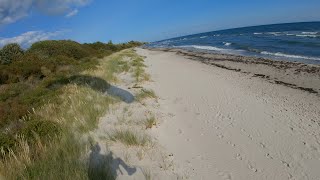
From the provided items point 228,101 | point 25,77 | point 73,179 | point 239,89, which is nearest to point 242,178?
point 73,179

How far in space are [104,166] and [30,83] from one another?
15.1 m

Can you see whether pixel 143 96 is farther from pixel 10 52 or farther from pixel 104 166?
pixel 10 52

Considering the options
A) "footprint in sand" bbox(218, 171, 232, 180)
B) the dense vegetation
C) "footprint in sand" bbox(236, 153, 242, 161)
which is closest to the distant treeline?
the dense vegetation

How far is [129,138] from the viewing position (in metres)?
6.45

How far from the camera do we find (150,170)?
5312 millimetres

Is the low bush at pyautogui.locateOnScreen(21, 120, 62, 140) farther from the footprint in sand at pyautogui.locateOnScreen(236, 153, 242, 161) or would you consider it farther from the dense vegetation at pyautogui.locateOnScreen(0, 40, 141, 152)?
the footprint in sand at pyautogui.locateOnScreen(236, 153, 242, 161)

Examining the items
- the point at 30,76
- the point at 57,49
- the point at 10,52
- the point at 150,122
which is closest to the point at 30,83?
the point at 30,76

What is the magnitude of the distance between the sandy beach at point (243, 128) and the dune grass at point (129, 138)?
518 millimetres

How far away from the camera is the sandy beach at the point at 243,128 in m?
5.53

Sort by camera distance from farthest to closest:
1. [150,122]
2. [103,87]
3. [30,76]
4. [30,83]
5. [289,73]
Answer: [30,76], [30,83], [289,73], [103,87], [150,122]

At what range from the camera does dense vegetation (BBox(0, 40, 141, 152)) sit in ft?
23.2

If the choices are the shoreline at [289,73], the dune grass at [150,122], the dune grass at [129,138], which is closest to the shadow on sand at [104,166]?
the dune grass at [129,138]

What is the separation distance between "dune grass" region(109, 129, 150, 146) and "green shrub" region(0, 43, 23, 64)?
2527cm

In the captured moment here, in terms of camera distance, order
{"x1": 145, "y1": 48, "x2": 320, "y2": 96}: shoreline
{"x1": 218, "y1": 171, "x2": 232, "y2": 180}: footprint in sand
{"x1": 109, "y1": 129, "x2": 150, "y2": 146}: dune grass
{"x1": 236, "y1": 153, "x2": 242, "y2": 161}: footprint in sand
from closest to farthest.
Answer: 1. {"x1": 218, "y1": 171, "x2": 232, "y2": 180}: footprint in sand
2. {"x1": 236, "y1": 153, "x2": 242, "y2": 161}: footprint in sand
3. {"x1": 109, "y1": 129, "x2": 150, "y2": 146}: dune grass
4. {"x1": 145, "y1": 48, "x2": 320, "y2": 96}: shoreline
